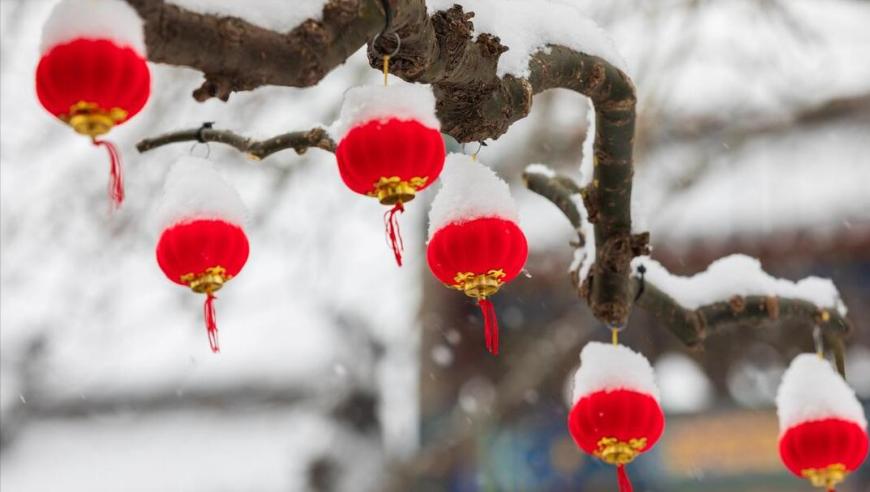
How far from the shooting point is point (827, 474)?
94.0 inches

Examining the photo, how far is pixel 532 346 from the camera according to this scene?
602cm

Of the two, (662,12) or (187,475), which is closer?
(662,12)

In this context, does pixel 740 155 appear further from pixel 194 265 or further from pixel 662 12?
pixel 194 265

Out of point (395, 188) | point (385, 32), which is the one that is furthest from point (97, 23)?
point (395, 188)

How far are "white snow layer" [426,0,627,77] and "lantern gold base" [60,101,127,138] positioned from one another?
529 millimetres

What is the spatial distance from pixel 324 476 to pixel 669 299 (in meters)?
4.02

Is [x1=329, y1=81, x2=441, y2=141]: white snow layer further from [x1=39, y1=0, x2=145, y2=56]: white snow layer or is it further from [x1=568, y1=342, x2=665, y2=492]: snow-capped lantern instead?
[x1=568, y1=342, x2=665, y2=492]: snow-capped lantern

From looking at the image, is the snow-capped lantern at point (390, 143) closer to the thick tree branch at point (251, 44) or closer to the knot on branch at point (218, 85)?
the thick tree branch at point (251, 44)

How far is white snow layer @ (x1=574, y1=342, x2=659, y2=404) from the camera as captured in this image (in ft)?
7.06

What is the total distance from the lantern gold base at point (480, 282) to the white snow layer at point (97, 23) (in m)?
0.74

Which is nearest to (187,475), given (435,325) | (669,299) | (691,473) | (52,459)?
(52,459)

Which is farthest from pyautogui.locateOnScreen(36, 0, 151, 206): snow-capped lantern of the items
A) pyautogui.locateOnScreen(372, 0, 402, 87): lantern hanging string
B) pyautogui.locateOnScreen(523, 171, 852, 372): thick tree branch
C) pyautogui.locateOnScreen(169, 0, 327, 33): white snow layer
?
pyautogui.locateOnScreen(523, 171, 852, 372): thick tree branch

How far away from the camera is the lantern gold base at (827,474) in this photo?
2379mm

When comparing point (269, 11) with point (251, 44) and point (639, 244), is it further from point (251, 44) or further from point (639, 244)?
point (639, 244)
